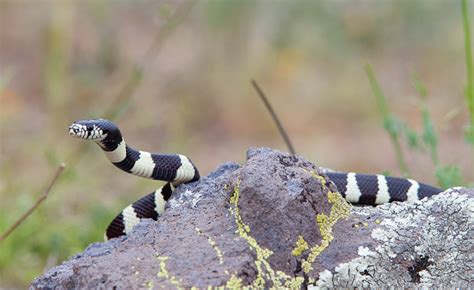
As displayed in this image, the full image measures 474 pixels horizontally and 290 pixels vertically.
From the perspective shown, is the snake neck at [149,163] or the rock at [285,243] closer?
the rock at [285,243]

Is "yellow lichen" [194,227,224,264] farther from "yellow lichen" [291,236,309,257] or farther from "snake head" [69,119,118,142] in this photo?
"snake head" [69,119,118,142]

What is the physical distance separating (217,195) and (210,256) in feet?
1.79

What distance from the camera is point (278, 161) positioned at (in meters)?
3.74

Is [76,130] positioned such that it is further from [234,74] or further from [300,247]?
[234,74]

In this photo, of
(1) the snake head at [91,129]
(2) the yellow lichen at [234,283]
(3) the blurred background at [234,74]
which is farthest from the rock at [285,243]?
(3) the blurred background at [234,74]

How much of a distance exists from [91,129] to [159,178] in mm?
474

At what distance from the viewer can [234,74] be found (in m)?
12.4

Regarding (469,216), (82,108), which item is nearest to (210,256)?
(469,216)

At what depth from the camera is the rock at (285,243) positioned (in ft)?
11.0

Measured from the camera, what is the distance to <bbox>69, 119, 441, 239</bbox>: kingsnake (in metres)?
4.12

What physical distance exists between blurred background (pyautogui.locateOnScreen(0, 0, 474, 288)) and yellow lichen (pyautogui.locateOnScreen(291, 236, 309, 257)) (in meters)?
6.11

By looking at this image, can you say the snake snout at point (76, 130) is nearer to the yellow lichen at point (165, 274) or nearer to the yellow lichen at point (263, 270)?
the yellow lichen at point (165, 274)

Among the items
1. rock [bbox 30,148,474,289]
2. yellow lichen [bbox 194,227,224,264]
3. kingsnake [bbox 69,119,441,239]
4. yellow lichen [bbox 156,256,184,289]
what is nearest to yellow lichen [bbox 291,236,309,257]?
rock [bbox 30,148,474,289]

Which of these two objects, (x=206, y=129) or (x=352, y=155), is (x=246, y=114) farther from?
(x=352, y=155)
